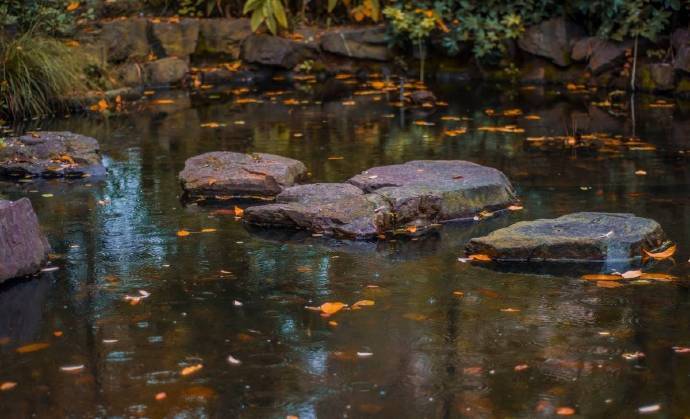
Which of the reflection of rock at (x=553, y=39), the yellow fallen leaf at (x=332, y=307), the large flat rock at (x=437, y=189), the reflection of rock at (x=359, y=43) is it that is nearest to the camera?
the yellow fallen leaf at (x=332, y=307)

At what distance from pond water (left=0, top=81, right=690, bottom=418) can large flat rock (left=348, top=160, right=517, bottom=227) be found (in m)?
0.19

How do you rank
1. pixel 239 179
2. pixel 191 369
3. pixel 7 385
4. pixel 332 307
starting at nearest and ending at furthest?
1. pixel 7 385
2. pixel 191 369
3. pixel 332 307
4. pixel 239 179

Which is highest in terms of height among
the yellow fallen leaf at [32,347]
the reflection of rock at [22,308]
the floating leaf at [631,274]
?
the reflection of rock at [22,308]

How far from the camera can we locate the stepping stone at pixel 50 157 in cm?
841

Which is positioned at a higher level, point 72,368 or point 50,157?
point 50,157

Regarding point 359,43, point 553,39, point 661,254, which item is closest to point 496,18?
point 553,39

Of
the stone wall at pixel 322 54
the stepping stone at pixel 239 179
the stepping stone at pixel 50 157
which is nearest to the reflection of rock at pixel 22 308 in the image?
the stepping stone at pixel 239 179

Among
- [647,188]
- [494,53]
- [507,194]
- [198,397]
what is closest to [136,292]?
[198,397]

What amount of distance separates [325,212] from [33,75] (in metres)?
6.06

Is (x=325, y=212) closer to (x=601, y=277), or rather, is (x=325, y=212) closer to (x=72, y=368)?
(x=601, y=277)

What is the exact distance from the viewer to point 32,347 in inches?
182

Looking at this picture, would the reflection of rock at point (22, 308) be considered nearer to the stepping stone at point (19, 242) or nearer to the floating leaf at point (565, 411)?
the stepping stone at point (19, 242)

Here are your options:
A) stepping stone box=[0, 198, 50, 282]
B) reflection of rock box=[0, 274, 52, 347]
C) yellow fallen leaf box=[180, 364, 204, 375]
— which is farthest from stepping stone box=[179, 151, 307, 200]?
yellow fallen leaf box=[180, 364, 204, 375]

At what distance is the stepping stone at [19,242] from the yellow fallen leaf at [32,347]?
932 millimetres
